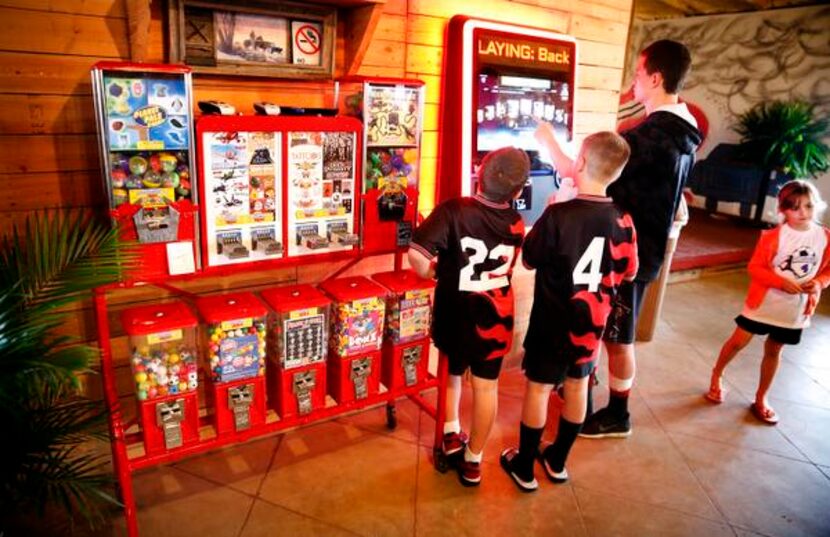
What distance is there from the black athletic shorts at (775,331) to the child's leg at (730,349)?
50mm

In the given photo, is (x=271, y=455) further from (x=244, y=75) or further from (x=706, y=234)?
(x=706, y=234)

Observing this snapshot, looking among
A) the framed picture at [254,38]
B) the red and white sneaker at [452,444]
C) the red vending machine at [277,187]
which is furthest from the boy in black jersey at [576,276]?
the framed picture at [254,38]

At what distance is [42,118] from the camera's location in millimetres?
2051

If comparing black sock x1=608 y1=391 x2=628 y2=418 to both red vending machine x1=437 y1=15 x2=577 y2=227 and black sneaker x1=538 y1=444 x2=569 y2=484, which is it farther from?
red vending machine x1=437 y1=15 x2=577 y2=227

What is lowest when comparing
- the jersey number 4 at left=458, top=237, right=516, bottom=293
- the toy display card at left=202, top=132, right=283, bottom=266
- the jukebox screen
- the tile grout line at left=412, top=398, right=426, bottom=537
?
the tile grout line at left=412, top=398, right=426, bottom=537

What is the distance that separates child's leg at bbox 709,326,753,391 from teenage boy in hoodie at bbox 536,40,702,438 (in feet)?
2.95

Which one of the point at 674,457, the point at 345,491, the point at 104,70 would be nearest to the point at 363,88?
the point at 104,70

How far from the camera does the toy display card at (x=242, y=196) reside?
2.08m

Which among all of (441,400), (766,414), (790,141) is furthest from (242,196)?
(790,141)

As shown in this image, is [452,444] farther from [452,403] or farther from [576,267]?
[576,267]

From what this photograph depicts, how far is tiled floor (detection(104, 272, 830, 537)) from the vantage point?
7.84 feet

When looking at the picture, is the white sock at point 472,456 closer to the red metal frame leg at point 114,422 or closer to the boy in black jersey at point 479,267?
the boy in black jersey at point 479,267

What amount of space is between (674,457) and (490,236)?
5.30ft

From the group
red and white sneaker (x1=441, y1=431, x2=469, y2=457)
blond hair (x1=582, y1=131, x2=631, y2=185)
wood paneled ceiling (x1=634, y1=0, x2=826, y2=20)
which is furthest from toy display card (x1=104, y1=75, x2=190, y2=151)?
wood paneled ceiling (x1=634, y1=0, x2=826, y2=20)
